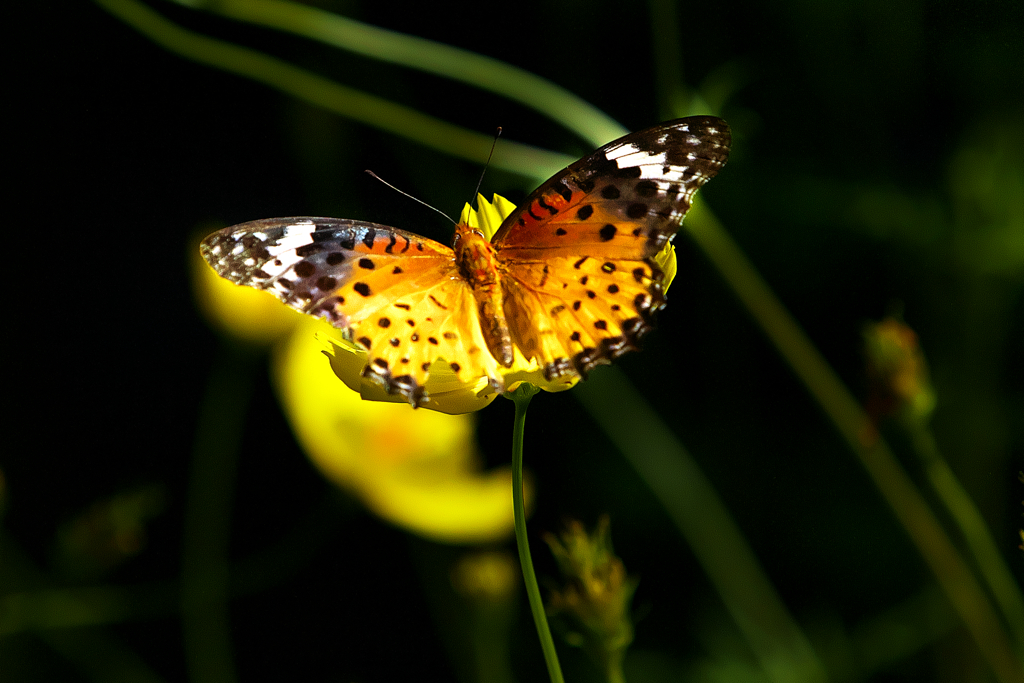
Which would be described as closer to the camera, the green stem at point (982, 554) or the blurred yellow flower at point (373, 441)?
the green stem at point (982, 554)

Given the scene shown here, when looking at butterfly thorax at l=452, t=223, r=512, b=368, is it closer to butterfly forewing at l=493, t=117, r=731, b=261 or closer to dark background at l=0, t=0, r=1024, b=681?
butterfly forewing at l=493, t=117, r=731, b=261

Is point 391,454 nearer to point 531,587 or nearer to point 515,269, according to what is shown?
point 515,269

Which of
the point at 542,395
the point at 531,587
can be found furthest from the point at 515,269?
the point at 542,395


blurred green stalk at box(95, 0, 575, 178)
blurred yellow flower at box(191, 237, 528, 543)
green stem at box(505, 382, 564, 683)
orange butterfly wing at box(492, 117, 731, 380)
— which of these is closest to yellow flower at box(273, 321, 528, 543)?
blurred yellow flower at box(191, 237, 528, 543)

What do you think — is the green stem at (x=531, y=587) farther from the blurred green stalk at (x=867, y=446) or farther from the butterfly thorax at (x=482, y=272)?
the blurred green stalk at (x=867, y=446)

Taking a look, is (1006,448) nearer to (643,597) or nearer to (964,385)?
(964,385)

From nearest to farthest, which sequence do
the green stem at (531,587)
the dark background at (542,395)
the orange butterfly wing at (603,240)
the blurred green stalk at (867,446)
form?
the green stem at (531,587) → the orange butterfly wing at (603,240) → the blurred green stalk at (867,446) → the dark background at (542,395)

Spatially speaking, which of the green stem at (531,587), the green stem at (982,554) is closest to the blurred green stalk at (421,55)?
the green stem at (982,554)
